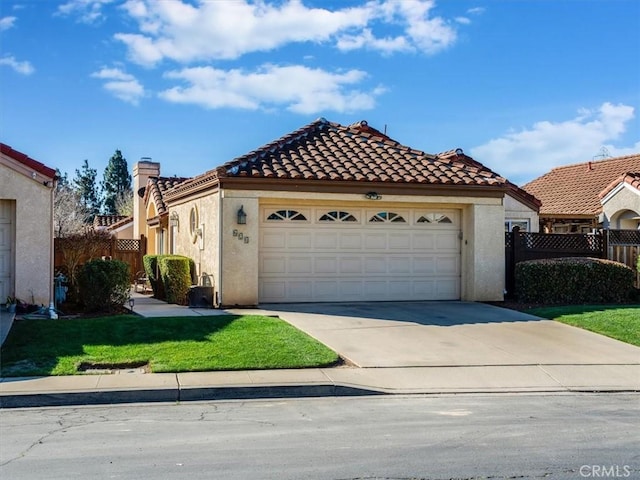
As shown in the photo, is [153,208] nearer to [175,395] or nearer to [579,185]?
[579,185]

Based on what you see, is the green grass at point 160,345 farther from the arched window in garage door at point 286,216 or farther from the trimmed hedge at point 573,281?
the trimmed hedge at point 573,281

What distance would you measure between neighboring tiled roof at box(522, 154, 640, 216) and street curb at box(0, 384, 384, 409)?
63.1ft

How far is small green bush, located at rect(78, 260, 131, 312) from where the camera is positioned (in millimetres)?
15195

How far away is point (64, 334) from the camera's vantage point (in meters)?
12.2

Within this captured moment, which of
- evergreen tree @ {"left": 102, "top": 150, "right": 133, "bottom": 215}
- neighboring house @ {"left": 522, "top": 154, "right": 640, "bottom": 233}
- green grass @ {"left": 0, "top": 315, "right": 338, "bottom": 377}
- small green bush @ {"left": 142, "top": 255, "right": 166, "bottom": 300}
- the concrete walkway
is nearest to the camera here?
the concrete walkway

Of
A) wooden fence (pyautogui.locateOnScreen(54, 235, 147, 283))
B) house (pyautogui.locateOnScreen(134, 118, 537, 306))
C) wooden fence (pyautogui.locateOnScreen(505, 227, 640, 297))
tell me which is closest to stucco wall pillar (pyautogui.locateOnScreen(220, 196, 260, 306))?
house (pyautogui.locateOnScreen(134, 118, 537, 306))

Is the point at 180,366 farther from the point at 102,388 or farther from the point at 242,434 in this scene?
the point at 242,434

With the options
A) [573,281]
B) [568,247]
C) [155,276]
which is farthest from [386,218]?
[155,276]

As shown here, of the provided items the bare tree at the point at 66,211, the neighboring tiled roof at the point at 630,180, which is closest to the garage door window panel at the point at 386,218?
the neighboring tiled roof at the point at 630,180

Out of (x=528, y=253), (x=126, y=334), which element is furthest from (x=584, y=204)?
(x=126, y=334)

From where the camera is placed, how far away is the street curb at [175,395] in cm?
898

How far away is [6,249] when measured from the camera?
14922mm

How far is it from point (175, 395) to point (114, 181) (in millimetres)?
61842

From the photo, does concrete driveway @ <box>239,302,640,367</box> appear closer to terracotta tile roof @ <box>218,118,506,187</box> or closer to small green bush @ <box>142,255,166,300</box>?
terracotta tile roof @ <box>218,118,506,187</box>
